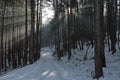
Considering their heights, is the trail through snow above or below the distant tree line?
below

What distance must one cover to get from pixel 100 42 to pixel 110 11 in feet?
41.4

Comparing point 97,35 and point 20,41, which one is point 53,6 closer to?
point 20,41

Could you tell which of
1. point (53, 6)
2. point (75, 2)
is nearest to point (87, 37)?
point (53, 6)

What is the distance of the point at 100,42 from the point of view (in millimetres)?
16203

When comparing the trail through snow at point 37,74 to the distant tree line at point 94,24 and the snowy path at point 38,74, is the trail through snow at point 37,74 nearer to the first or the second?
the snowy path at point 38,74

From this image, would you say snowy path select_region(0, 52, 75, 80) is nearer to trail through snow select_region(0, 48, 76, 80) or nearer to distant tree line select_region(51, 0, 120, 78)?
trail through snow select_region(0, 48, 76, 80)

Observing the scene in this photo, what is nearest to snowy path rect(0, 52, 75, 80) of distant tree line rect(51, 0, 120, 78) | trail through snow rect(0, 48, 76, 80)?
trail through snow rect(0, 48, 76, 80)

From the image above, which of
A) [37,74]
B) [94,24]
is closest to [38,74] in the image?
[37,74]

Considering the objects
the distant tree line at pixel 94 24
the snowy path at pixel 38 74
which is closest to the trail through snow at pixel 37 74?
the snowy path at pixel 38 74

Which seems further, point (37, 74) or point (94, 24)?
point (37, 74)

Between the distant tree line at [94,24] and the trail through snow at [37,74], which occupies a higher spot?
the distant tree line at [94,24]

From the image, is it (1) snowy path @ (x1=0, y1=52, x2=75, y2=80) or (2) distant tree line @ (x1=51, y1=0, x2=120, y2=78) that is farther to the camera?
(1) snowy path @ (x1=0, y1=52, x2=75, y2=80)

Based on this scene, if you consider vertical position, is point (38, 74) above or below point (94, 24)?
below

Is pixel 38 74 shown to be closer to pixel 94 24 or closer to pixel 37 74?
pixel 37 74
